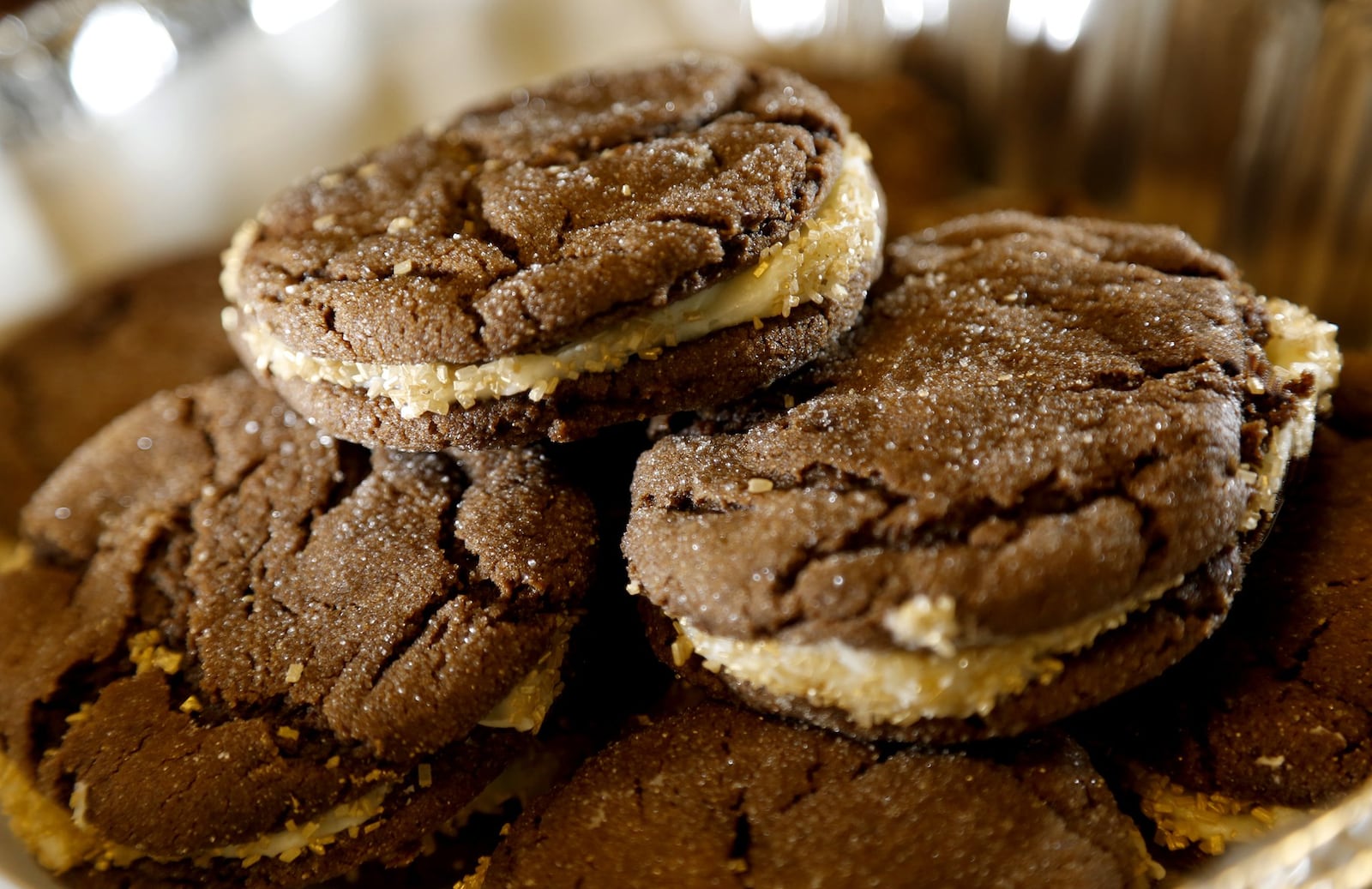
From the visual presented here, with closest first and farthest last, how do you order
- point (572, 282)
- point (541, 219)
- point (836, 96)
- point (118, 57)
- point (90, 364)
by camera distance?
1. point (572, 282)
2. point (541, 219)
3. point (90, 364)
4. point (118, 57)
5. point (836, 96)

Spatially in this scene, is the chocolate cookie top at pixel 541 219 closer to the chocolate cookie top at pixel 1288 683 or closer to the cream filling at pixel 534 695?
the cream filling at pixel 534 695

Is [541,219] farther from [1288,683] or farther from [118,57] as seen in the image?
[118,57]

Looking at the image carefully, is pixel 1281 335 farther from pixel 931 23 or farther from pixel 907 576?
pixel 931 23

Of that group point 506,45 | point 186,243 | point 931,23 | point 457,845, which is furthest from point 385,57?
point 457,845

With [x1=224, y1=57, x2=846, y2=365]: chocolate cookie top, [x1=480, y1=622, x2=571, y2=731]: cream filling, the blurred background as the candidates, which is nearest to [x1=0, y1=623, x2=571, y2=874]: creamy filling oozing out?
[x1=480, y1=622, x2=571, y2=731]: cream filling

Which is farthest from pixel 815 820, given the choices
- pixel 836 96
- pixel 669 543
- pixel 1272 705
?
pixel 836 96

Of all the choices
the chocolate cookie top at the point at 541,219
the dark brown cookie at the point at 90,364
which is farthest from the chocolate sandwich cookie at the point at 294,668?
the dark brown cookie at the point at 90,364

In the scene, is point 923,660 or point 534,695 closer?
point 923,660
